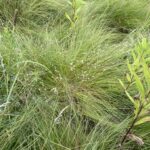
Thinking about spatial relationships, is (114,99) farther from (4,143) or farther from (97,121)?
(4,143)

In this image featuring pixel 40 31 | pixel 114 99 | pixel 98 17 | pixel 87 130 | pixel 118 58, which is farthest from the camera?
pixel 98 17

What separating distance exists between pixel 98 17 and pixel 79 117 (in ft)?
4.23

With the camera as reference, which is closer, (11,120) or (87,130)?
(11,120)

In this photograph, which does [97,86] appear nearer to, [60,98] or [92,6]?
[60,98]

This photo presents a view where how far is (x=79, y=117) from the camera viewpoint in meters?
2.01

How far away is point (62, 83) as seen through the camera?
2143 mm

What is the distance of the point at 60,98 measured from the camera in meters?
2.06

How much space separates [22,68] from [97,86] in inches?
17.5

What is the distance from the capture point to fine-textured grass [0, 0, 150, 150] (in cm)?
→ 182

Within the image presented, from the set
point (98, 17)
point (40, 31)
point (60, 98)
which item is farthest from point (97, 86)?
point (98, 17)

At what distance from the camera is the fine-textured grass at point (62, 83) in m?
1.82

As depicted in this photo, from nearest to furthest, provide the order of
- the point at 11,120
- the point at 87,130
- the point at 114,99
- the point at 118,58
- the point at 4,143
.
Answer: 1. the point at 4,143
2. the point at 11,120
3. the point at 87,130
4. the point at 114,99
5. the point at 118,58

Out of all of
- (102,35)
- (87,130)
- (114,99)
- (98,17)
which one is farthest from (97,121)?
(98,17)

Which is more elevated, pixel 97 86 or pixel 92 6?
pixel 92 6
